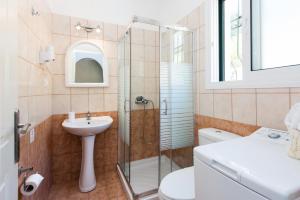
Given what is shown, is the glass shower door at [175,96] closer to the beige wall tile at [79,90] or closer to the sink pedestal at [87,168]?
the sink pedestal at [87,168]

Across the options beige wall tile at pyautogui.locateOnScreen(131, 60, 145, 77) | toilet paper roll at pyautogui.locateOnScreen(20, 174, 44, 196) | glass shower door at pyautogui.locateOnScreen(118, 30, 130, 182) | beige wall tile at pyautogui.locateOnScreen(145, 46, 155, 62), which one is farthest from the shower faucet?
toilet paper roll at pyautogui.locateOnScreen(20, 174, 44, 196)

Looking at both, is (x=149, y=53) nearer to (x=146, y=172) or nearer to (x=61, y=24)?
(x=61, y=24)

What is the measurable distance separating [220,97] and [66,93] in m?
1.86

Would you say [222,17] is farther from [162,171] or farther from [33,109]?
[33,109]

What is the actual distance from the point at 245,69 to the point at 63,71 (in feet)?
6.77

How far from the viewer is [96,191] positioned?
1.90m

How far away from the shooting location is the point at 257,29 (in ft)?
4.23

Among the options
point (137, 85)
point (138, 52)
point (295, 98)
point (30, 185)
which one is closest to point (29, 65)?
point (30, 185)

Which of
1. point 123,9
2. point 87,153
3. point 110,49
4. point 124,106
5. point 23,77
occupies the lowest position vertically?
point 87,153

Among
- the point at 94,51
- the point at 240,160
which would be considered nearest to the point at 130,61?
the point at 94,51

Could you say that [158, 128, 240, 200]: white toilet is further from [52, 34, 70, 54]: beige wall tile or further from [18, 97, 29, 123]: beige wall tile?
[52, 34, 70, 54]: beige wall tile

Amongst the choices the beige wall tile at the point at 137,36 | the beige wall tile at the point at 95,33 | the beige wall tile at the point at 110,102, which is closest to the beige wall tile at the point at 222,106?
the beige wall tile at the point at 137,36

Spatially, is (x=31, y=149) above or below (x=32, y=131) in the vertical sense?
below

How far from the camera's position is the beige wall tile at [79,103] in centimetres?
210
